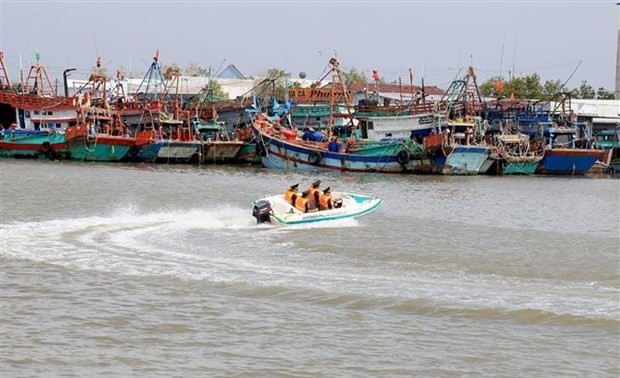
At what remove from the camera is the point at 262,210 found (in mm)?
21938

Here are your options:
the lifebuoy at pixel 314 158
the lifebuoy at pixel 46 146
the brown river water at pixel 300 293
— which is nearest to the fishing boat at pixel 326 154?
the lifebuoy at pixel 314 158

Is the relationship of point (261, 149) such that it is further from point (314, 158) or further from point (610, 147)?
point (610, 147)

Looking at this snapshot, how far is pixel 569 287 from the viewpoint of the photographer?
15.5 metres

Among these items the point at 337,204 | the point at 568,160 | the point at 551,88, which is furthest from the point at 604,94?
the point at 337,204

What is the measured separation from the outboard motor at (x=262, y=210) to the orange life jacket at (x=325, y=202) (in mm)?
1646

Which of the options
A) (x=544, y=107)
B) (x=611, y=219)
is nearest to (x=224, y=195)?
(x=611, y=219)

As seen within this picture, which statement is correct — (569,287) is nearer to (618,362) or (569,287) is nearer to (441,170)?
(618,362)

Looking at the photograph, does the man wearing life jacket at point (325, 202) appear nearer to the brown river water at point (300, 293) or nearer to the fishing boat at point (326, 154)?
the brown river water at point (300, 293)

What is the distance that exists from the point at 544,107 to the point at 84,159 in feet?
107

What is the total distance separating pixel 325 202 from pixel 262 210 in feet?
6.45

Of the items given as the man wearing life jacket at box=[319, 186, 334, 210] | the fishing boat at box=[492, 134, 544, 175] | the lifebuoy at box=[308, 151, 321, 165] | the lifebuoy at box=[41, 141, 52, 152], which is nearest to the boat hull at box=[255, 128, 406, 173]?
the lifebuoy at box=[308, 151, 321, 165]

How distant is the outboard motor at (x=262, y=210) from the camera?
71.9 feet

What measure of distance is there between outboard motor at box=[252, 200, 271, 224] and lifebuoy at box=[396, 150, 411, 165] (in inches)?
977

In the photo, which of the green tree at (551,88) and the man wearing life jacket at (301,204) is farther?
the green tree at (551,88)
